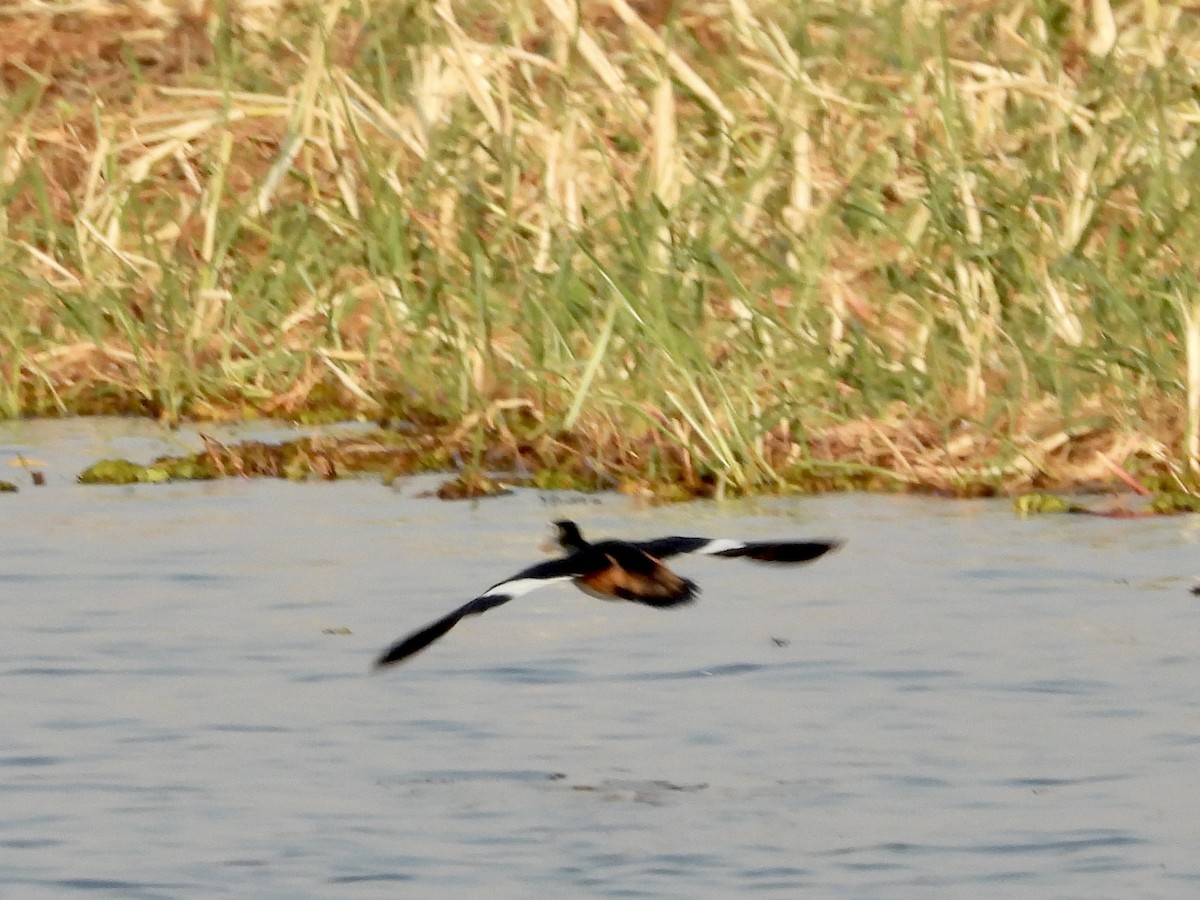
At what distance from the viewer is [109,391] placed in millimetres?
16344

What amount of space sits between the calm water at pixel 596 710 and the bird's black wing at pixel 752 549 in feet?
0.96

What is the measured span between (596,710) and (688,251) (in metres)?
4.27

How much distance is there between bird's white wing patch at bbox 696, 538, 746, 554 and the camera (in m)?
9.55

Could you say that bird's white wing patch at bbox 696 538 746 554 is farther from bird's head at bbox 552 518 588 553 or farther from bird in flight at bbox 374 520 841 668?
bird's head at bbox 552 518 588 553

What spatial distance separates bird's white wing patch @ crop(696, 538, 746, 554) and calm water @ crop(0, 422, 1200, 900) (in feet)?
1.00

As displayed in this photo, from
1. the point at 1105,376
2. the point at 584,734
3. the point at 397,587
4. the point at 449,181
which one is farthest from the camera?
the point at 449,181

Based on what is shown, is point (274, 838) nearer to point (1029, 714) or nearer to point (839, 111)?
point (1029, 714)

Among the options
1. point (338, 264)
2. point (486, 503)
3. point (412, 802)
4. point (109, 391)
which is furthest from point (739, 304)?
point (412, 802)

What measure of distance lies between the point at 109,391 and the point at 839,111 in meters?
→ 3.99

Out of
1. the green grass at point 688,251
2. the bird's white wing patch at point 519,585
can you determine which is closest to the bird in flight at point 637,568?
the bird's white wing patch at point 519,585

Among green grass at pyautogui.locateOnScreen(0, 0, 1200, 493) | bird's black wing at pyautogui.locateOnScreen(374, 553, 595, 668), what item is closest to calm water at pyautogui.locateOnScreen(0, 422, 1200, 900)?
bird's black wing at pyautogui.locateOnScreen(374, 553, 595, 668)

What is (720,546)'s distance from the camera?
962 centimetres

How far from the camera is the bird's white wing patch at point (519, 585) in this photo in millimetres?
8898

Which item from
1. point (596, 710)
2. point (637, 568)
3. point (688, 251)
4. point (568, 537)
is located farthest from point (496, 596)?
point (688, 251)
